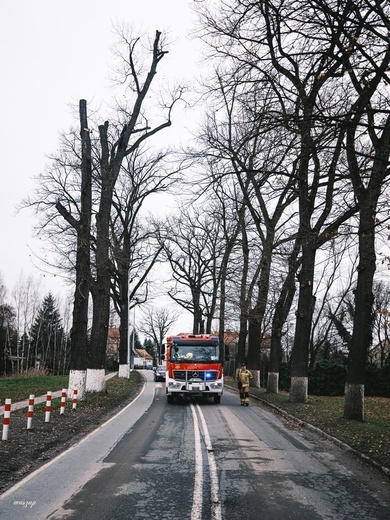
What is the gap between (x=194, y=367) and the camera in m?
22.6

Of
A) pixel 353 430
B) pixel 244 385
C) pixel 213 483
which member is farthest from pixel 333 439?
pixel 244 385

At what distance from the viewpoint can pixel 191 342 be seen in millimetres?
23344

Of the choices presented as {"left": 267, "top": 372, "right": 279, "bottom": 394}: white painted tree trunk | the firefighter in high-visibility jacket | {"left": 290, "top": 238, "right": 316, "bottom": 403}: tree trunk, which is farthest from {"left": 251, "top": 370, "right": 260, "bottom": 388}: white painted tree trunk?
{"left": 290, "top": 238, "right": 316, "bottom": 403}: tree trunk

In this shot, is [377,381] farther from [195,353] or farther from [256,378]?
[195,353]

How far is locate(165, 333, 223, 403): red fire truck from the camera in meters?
22.5

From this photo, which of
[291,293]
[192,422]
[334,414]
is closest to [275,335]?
[291,293]

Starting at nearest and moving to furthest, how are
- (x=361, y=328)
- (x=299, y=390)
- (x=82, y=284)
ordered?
(x=361, y=328)
(x=82, y=284)
(x=299, y=390)

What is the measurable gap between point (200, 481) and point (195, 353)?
15.0m

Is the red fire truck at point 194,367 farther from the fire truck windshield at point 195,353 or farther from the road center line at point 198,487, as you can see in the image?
the road center line at point 198,487

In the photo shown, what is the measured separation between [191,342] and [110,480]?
15.2 metres

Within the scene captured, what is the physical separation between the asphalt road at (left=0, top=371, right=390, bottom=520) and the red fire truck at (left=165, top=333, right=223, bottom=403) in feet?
28.7

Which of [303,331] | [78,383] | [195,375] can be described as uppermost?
[303,331]

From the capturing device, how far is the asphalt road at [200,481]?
21.9ft

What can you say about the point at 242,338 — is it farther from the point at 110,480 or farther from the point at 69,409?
the point at 110,480
